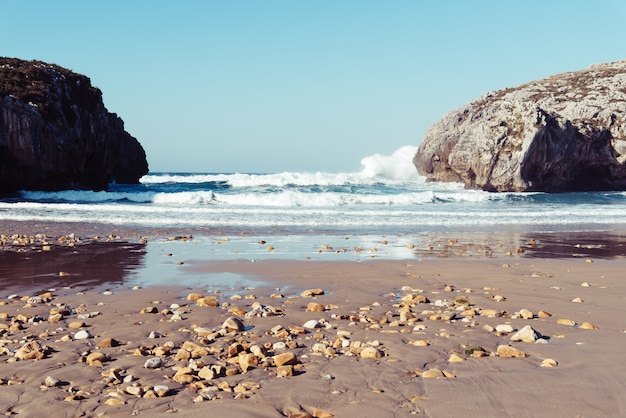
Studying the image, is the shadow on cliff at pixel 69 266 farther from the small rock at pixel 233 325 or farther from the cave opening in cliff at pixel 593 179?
the cave opening in cliff at pixel 593 179

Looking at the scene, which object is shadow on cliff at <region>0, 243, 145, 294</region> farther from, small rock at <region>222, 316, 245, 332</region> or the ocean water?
the ocean water

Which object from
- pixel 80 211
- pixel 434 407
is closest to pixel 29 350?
pixel 434 407

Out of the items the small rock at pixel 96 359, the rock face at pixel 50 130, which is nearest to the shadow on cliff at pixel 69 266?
the small rock at pixel 96 359

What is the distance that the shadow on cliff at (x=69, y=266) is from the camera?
6926 millimetres

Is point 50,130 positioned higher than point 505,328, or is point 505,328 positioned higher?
point 50,130

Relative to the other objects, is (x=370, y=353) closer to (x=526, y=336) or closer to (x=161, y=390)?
(x=526, y=336)

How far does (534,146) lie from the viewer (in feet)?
116

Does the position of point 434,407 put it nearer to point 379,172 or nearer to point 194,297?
point 194,297

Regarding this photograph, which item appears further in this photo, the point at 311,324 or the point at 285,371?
the point at 311,324

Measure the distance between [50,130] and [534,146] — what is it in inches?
1132

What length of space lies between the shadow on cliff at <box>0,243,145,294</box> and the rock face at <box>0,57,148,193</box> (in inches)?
794

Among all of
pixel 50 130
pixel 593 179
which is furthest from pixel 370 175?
pixel 50 130

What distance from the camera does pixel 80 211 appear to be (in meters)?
19.7

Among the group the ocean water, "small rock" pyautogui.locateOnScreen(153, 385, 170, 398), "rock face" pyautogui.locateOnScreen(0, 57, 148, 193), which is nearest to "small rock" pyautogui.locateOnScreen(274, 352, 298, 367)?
"small rock" pyautogui.locateOnScreen(153, 385, 170, 398)
